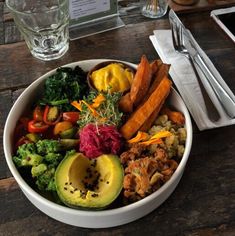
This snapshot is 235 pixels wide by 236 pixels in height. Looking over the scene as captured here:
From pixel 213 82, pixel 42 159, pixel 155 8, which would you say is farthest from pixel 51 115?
pixel 155 8

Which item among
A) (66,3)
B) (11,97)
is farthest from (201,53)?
(11,97)

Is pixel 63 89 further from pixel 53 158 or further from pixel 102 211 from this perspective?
pixel 102 211

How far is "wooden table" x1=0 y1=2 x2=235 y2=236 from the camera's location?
607 millimetres

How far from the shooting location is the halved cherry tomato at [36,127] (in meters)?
0.71

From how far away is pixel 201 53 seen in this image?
92cm

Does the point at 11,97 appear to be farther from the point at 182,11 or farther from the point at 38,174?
the point at 182,11

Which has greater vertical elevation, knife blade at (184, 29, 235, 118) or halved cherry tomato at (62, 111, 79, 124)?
halved cherry tomato at (62, 111, 79, 124)

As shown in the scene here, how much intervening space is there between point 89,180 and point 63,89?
0.22 meters

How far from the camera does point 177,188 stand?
66 cm

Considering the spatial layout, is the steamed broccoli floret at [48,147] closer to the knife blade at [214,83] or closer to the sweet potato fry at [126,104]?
the sweet potato fry at [126,104]

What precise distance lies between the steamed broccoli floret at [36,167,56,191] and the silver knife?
376mm

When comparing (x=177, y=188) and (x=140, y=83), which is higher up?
(x=140, y=83)

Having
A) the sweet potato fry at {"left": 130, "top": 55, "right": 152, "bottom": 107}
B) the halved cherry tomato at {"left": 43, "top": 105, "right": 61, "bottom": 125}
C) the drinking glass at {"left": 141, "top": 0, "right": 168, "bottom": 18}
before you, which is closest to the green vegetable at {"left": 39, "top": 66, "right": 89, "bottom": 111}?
the halved cherry tomato at {"left": 43, "top": 105, "right": 61, "bottom": 125}

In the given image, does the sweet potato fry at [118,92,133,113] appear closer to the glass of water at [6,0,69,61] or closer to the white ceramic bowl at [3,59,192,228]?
the white ceramic bowl at [3,59,192,228]
